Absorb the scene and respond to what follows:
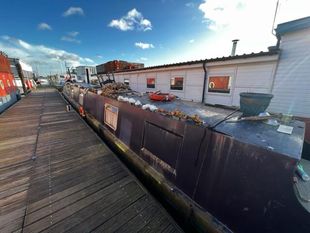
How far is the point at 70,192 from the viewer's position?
273 cm

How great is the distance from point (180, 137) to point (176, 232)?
4.80 ft

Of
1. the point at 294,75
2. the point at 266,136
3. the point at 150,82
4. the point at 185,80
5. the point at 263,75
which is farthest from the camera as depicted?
the point at 150,82

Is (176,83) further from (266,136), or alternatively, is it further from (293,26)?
(266,136)

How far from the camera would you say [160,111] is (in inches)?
116

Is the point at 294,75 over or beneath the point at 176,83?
over

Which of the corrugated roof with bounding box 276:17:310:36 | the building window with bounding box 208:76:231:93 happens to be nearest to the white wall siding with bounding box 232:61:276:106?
the building window with bounding box 208:76:231:93

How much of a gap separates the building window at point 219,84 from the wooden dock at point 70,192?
535cm

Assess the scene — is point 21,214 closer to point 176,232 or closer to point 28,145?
point 176,232

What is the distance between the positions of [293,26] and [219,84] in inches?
108

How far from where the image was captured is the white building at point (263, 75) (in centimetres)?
419

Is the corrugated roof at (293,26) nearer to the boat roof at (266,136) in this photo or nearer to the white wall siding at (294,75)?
the white wall siding at (294,75)

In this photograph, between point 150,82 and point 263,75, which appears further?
point 150,82

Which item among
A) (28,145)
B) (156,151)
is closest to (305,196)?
(156,151)

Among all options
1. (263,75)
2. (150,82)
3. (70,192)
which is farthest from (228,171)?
(150,82)
